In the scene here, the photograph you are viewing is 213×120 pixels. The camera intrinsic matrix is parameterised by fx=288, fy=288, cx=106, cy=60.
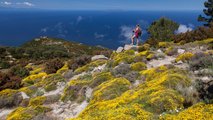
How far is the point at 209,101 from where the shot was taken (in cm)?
945

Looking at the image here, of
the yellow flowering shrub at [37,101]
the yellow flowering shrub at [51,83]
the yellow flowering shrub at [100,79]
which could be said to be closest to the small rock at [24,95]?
the yellow flowering shrub at [51,83]

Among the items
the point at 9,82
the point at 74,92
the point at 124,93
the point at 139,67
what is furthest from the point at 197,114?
the point at 9,82

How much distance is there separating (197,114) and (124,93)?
502 centimetres

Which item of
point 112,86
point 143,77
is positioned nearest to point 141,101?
point 112,86

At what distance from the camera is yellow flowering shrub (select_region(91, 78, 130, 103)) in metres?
14.0

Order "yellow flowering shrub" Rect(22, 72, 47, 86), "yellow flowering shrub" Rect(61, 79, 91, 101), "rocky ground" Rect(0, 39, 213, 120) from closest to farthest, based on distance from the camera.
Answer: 1. "rocky ground" Rect(0, 39, 213, 120)
2. "yellow flowering shrub" Rect(61, 79, 91, 101)
3. "yellow flowering shrub" Rect(22, 72, 47, 86)

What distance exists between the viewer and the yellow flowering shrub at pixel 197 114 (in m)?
8.65

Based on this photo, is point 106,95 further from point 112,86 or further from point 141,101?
point 141,101

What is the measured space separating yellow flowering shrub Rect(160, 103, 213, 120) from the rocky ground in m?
0.03

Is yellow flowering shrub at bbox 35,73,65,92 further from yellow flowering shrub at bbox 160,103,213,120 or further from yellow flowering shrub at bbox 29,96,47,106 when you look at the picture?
yellow flowering shrub at bbox 160,103,213,120

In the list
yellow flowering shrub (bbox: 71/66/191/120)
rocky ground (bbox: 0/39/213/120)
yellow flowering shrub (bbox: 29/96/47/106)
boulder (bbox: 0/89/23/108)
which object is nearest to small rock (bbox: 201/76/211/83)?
rocky ground (bbox: 0/39/213/120)

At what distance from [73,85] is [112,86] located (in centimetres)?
378

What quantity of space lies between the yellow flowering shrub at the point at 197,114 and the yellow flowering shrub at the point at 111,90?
16.0 feet

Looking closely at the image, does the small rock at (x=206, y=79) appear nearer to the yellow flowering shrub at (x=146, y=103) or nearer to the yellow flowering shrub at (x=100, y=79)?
the yellow flowering shrub at (x=146, y=103)
